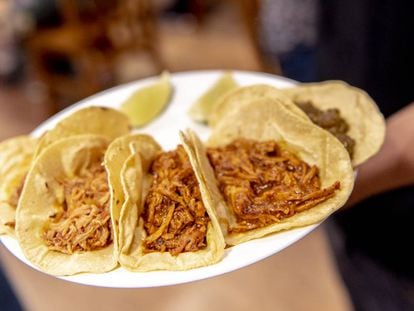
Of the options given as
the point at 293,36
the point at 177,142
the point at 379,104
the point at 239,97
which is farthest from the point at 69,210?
the point at 293,36

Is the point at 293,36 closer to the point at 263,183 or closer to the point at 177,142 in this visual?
the point at 177,142

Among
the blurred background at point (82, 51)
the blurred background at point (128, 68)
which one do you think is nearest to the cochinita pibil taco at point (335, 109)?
the blurred background at point (128, 68)

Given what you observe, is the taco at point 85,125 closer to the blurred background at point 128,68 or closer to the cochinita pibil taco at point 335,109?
the cochinita pibil taco at point 335,109

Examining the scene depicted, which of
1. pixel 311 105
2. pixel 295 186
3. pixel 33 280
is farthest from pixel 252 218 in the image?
pixel 33 280

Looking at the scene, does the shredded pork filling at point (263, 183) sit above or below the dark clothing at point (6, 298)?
above

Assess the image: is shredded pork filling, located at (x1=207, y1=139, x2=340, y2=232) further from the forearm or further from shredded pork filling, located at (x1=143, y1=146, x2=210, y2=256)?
the forearm

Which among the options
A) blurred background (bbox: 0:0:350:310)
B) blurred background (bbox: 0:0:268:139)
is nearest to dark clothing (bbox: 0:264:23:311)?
blurred background (bbox: 0:0:350:310)
